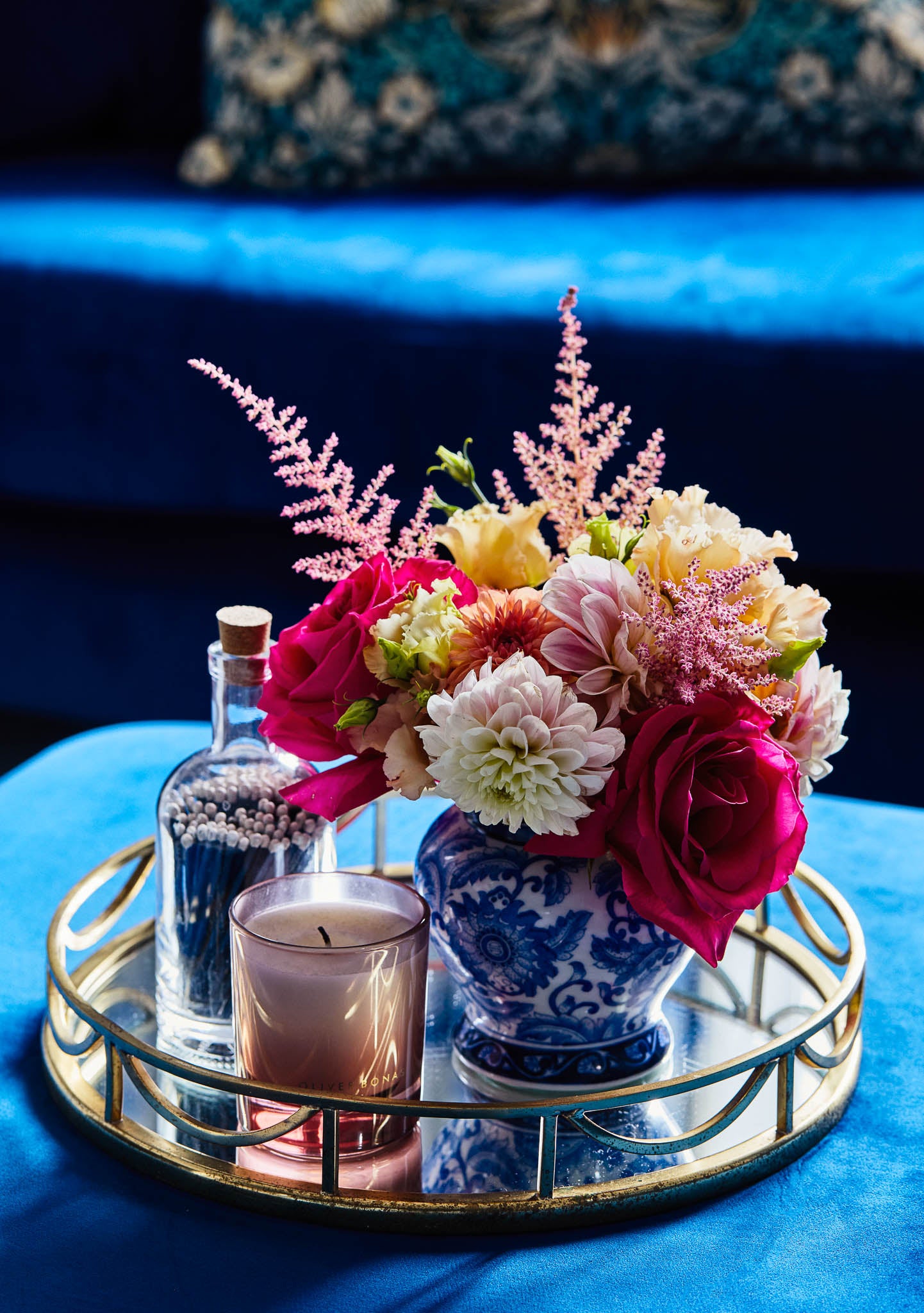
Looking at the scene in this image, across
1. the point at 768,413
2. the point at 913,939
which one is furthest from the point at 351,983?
the point at 768,413

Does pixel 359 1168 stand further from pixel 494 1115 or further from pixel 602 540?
pixel 602 540

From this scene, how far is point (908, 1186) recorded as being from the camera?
0.65 meters

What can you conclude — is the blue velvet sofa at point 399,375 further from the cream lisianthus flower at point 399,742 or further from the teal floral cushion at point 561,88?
the cream lisianthus flower at point 399,742

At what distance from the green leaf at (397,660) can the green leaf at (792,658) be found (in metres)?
0.15

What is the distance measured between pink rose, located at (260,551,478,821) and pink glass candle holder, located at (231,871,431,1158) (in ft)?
0.14

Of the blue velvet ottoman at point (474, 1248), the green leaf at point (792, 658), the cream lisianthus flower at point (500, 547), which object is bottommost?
the blue velvet ottoman at point (474, 1248)

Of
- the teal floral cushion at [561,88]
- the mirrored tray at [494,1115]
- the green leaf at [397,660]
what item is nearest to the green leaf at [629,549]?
the green leaf at [397,660]

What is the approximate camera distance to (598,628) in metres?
→ 0.58

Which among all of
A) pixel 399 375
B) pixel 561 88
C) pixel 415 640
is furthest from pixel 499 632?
pixel 561 88

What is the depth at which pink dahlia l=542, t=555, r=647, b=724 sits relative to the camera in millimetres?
584

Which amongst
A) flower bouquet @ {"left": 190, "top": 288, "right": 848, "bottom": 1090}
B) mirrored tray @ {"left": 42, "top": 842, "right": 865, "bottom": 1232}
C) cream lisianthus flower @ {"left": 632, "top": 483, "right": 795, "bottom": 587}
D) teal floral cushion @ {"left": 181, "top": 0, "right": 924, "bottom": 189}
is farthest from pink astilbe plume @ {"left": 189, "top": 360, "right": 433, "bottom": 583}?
teal floral cushion @ {"left": 181, "top": 0, "right": 924, "bottom": 189}

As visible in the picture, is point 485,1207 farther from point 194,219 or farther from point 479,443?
point 194,219

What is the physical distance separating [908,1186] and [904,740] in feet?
3.09

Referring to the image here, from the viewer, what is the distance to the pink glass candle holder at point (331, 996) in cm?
60
